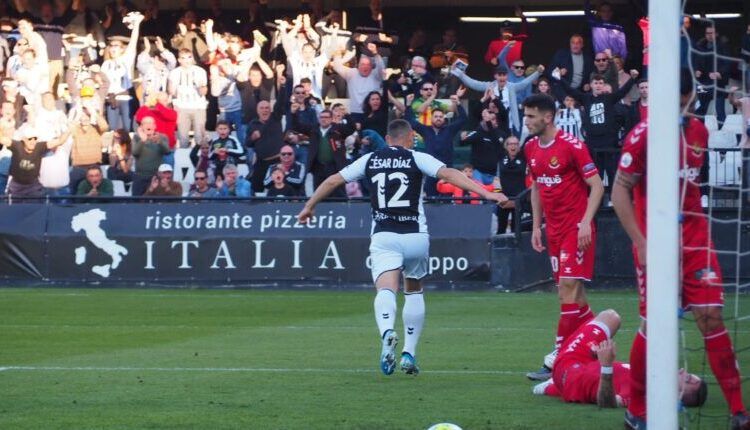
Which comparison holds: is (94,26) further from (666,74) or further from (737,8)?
(666,74)

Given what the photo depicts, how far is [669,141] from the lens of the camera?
6887mm

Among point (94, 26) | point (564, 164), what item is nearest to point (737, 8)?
point (94, 26)

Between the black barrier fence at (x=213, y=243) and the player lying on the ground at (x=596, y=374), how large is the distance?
461 inches


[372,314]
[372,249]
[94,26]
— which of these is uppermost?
[94,26]

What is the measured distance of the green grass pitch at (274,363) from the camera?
8.94 meters

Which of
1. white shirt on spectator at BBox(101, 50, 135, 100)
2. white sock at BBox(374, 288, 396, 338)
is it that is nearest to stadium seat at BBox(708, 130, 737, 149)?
white sock at BBox(374, 288, 396, 338)

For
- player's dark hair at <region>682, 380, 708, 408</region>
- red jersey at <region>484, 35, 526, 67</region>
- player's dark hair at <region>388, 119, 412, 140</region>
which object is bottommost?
player's dark hair at <region>682, 380, 708, 408</region>

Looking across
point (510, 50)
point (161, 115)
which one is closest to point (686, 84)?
point (510, 50)

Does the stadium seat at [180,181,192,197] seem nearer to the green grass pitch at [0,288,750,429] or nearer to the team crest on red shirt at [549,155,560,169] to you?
the green grass pitch at [0,288,750,429]

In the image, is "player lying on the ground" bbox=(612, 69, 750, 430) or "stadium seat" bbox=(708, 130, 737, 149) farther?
"stadium seat" bbox=(708, 130, 737, 149)

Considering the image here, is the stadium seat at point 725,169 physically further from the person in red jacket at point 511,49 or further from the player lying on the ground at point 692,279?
the player lying on the ground at point 692,279

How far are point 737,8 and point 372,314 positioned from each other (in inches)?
630

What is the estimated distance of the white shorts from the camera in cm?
1164

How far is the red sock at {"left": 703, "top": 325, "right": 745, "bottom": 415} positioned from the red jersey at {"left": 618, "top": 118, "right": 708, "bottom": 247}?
54 cm
